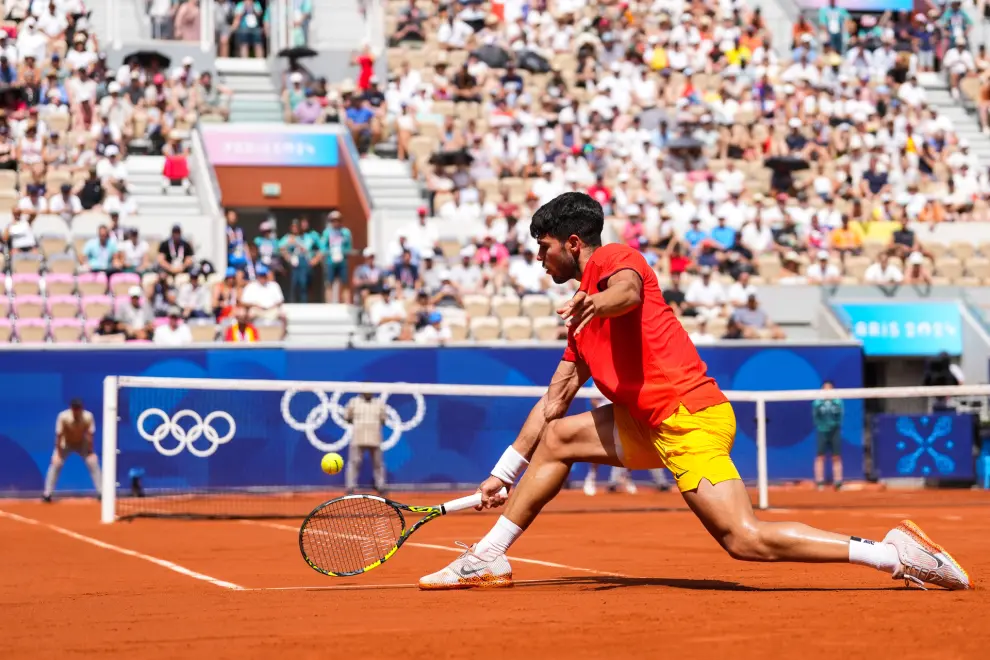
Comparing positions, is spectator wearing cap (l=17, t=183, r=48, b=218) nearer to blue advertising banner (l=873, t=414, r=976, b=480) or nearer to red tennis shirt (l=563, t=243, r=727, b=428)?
blue advertising banner (l=873, t=414, r=976, b=480)

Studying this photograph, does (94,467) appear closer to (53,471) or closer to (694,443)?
(53,471)

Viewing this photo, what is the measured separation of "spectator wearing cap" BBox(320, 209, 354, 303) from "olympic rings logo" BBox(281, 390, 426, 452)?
6038 millimetres

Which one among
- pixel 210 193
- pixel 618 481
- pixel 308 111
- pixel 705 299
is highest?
pixel 308 111

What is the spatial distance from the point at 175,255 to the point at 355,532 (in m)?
15.1

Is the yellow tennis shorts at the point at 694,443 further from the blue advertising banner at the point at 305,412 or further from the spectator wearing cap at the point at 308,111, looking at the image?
the spectator wearing cap at the point at 308,111

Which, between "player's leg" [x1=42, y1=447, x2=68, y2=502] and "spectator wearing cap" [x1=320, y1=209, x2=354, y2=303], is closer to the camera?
"player's leg" [x1=42, y1=447, x2=68, y2=502]

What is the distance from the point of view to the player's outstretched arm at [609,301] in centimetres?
664

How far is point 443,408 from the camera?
1909 centimetres

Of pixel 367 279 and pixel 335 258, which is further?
pixel 335 258

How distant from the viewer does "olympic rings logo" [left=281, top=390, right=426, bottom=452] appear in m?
18.0

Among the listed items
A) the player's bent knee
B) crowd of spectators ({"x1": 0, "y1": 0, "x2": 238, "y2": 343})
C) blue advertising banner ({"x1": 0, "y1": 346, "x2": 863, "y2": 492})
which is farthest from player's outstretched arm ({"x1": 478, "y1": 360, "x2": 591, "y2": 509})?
crowd of spectators ({"x1": 0, "y1": 0, "x2": 238, "y2": 343})

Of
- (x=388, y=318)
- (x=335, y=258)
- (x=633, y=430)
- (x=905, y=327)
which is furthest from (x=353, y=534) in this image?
(x=905, y=327)

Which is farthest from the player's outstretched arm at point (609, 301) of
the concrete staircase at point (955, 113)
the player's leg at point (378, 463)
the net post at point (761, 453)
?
the concrete staircase at point (955, 113)

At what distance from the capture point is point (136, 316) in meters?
21.4
